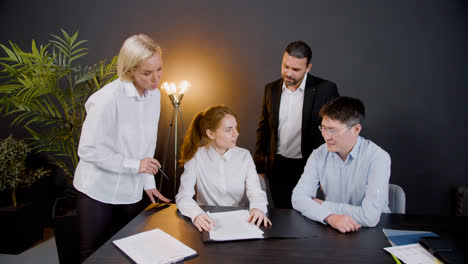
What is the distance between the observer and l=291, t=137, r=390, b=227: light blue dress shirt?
1.58 meters

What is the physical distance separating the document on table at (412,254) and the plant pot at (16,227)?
2820 mm

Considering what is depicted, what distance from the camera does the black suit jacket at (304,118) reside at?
96.0 inches

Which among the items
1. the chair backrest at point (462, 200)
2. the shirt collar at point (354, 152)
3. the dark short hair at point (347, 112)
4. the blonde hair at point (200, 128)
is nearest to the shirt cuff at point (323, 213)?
the shirt collar at point (354, 152)

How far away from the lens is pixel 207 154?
2.11 metres

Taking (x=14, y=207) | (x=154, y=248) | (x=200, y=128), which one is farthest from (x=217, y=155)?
(x=14, y=207)

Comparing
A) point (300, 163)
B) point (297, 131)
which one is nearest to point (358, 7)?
point (297, 131)

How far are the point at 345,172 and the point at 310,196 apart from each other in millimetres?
240

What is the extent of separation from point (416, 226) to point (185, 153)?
1.32m

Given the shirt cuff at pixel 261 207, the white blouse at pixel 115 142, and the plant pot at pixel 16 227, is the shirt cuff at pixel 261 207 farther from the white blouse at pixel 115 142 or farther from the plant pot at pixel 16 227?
the plant pot at pixel 16 227

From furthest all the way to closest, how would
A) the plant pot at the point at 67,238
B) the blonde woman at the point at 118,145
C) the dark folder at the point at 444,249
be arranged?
the plant pot at the point at 67,238 → the blonde woman at the point at 118,145 → the dark folder at the point at 444,249

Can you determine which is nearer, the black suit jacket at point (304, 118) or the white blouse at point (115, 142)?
the white blouse at point (115, 142)

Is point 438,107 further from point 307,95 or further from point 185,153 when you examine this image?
point 185,153

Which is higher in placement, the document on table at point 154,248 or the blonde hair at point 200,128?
the blonde hair at point 200,128

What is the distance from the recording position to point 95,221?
1.73 metres
